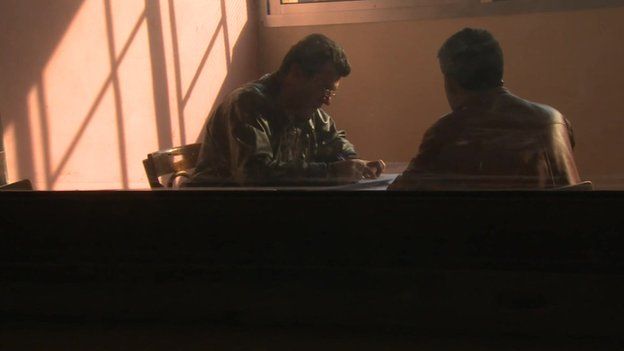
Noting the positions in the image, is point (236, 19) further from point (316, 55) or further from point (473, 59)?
point (473, 59)

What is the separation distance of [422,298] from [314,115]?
25 centimetres

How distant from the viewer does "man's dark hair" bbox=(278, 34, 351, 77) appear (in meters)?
0.80

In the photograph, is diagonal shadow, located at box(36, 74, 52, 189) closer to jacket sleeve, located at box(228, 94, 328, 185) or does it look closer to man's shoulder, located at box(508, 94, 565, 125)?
jacket sleeve, located at box(228, 94, 328, 185)

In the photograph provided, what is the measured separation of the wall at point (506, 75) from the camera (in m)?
0.73

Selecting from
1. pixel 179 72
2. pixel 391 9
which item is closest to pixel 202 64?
pixel 179 72

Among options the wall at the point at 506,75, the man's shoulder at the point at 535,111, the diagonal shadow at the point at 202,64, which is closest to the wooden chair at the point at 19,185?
the diagonal shadow at the point at 202,64

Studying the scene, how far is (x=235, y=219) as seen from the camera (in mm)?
868

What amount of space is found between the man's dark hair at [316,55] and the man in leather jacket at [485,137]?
0.37 feet

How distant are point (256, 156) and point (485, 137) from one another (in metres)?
0.29

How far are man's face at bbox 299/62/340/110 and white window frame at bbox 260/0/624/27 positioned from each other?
7 cm

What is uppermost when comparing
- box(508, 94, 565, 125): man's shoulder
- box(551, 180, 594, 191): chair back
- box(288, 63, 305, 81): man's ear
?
box(288, 63, 305, 81): man's ear

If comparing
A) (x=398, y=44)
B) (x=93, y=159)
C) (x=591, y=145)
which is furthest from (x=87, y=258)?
(x=591, y=145)

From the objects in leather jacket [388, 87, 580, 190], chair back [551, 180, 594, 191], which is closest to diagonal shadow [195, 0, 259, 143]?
leather jacket [388, 87, 580, 190]

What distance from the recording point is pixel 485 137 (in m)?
0.87
